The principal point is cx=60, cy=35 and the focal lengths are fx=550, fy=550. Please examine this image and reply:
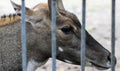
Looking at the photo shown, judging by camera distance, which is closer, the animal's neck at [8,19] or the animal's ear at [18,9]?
the animal's ear at [18,9]

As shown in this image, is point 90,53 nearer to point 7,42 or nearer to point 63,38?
point 63,38

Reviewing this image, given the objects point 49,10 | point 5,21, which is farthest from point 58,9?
point 5,21

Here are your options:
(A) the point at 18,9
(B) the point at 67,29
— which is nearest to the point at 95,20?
(B) the point at 67,29

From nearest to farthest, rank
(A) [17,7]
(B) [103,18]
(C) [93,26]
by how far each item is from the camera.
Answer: (A) [17,7] < (C) [93,26] < (B) [103,18]

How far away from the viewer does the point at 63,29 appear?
6879 millimetres

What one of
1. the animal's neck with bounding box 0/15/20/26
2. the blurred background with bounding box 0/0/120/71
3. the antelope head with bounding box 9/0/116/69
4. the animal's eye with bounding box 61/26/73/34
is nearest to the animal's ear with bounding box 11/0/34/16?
the antelope head with bounding box 9/0/116/69

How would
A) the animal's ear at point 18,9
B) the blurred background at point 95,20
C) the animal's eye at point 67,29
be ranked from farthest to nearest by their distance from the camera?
the blurred background at point 95,20, the animal's eye at point 67,29, the animal's ear at point 18,9

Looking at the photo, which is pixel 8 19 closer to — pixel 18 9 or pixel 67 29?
pixel 18 9

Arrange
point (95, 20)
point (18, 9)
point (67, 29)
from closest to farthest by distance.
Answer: point (18, 9), point (67, 29), point (95, 20)

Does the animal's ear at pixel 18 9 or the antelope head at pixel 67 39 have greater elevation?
the animal's ear at pixel 18 9

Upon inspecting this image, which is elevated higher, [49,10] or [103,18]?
[49,10]

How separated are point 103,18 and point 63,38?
281 inches

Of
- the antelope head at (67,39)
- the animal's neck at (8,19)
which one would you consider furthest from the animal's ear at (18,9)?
the animal's neck at (8,19)

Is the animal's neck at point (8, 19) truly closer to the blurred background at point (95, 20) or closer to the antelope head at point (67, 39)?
the antelope head at point (67, 39)
